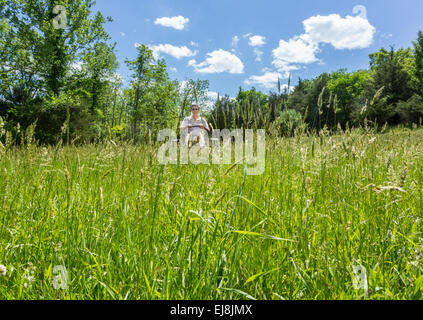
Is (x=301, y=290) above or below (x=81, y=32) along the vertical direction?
below

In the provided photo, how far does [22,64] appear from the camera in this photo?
1797 centimetres

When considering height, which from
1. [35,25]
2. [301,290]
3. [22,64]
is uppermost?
[35,25]

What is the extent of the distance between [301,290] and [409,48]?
209 ft

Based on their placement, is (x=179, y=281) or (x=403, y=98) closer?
(x=179, y=281)

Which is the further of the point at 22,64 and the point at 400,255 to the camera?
the point at 22,64

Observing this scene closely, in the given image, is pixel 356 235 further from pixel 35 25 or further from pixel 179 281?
pixel 35 25

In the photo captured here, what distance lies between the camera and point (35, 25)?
18125 mm
